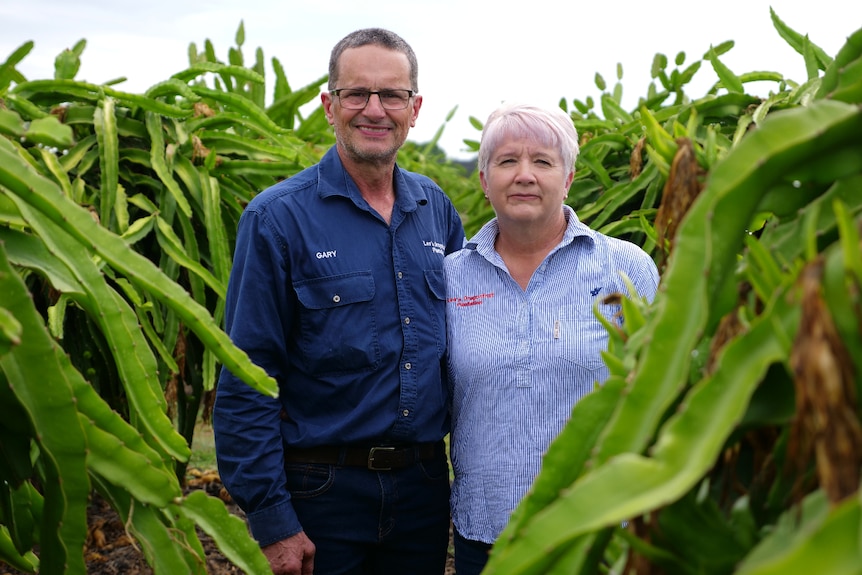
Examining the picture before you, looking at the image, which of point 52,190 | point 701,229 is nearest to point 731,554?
point 701,229

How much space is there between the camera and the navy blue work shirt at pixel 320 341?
2502 millimetres

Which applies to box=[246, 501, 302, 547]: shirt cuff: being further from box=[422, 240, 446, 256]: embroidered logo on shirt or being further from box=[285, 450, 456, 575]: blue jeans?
box=[422, 240, 446, 256]: embroidered logo on shirt

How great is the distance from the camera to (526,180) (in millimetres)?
2477

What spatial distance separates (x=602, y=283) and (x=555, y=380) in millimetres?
304

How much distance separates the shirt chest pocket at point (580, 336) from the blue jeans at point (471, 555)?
552mm

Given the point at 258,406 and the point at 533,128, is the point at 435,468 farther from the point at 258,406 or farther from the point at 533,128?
the point at 533,128

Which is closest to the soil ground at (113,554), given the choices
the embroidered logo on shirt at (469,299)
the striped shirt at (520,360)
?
the striped shirt at (520,360)

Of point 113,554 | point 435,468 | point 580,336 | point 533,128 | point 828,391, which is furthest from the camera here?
Result: point 113,554

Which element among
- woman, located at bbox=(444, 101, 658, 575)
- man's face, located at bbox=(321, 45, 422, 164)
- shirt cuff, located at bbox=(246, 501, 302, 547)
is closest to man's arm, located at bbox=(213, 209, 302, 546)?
shirt cuff, located at bbox=(246, 501, 302, 547)

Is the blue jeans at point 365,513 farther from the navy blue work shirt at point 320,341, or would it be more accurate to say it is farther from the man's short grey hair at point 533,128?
the man's short grey hair at point 533,128

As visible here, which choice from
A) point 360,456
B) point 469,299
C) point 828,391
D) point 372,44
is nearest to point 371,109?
point 372,44

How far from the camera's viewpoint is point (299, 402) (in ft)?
8.57

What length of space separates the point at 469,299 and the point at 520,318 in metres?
0.19

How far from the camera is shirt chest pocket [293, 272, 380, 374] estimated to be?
2551 mm
